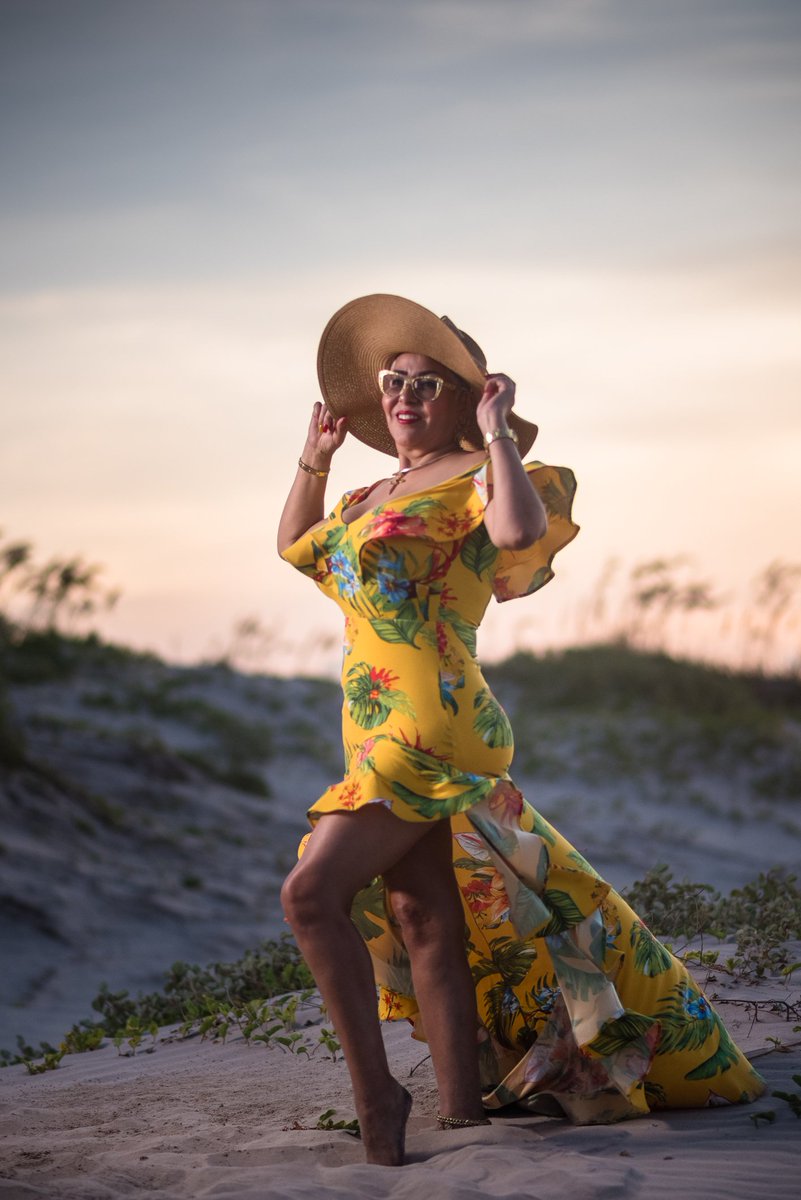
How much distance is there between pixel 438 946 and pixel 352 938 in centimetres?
33

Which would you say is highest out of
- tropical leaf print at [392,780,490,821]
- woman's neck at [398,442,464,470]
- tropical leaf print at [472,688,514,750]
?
woman's neck at [398,442,464,470]

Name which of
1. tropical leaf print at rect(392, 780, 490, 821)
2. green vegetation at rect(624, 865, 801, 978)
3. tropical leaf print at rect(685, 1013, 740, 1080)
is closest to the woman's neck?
tropical leaf print at rect(392, 780, 490, 821)

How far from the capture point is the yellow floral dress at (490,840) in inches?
134

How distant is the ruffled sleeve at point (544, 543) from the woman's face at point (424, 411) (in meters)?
0.30

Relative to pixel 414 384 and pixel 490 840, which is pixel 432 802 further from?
pixel 414 384

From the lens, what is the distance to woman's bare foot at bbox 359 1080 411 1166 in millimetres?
3316

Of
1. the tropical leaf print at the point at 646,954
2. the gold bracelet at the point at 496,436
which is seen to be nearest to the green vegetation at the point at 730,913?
the tropical leaf print at the point at 646,954

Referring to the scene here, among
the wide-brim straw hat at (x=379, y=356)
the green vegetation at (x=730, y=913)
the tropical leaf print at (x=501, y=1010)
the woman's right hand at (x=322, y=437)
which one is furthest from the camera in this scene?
the green vegetation at (x=730, y=913)

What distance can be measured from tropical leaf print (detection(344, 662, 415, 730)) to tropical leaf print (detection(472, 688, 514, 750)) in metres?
0.19

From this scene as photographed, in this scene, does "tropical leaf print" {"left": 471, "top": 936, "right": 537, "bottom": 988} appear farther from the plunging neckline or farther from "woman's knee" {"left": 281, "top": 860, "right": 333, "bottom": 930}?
the plunging neckline

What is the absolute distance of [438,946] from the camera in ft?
11.5

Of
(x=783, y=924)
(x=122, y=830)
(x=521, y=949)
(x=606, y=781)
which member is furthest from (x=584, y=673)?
(x=521, y=949)

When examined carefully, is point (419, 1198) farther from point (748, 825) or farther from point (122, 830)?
point (748, 825)

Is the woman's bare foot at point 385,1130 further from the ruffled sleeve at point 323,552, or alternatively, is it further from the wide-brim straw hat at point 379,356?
the wide-brim straw hat at point 379,356
